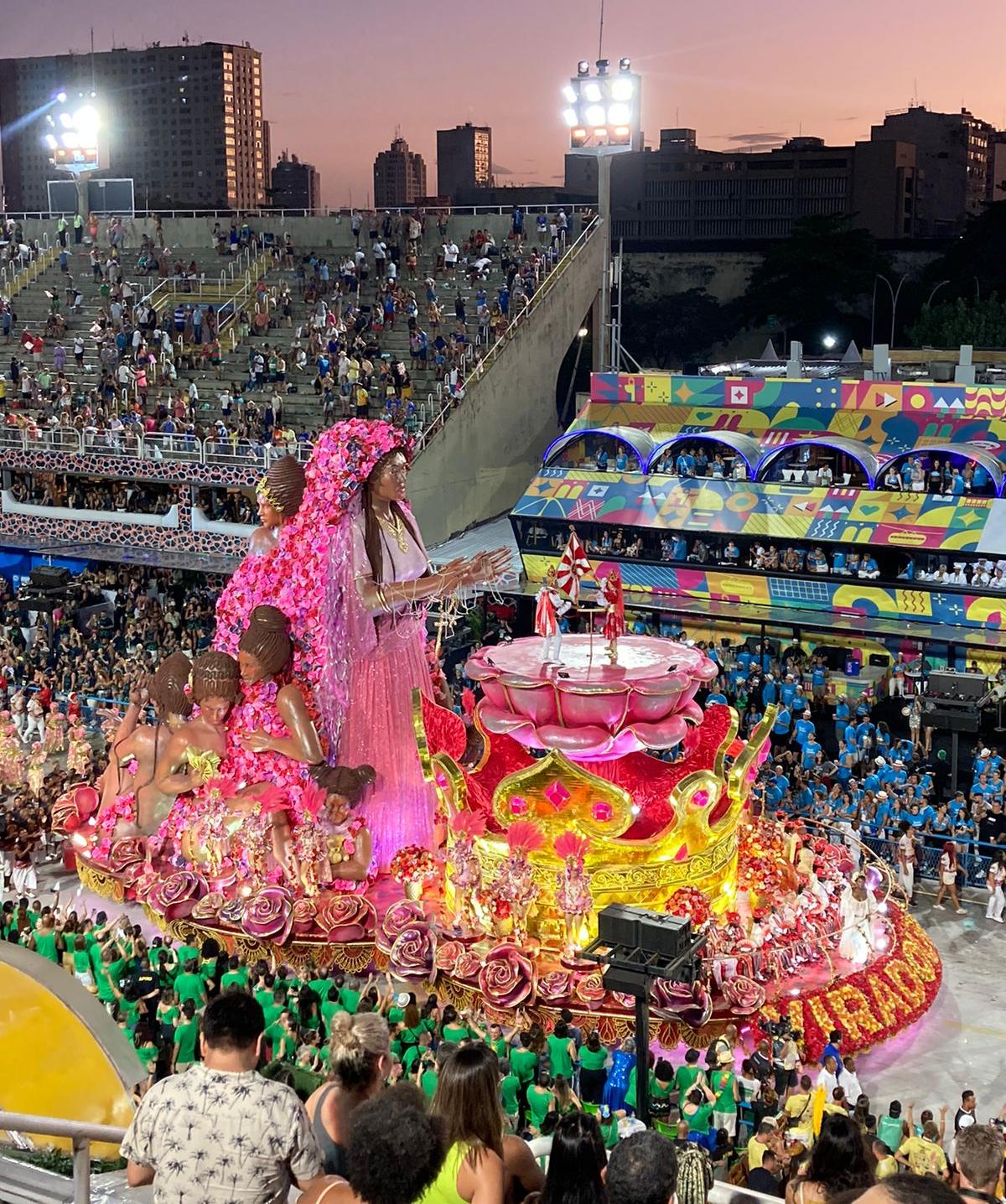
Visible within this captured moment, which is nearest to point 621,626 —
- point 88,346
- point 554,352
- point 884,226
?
point 554,352

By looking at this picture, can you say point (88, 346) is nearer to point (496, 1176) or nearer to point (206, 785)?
point (206, 785)

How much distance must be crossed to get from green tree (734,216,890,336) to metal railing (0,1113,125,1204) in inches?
1695

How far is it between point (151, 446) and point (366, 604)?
1608 centimetres

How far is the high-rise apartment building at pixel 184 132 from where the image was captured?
115062 millimetres

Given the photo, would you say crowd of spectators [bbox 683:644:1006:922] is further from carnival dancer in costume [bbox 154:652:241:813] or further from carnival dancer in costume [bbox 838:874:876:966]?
carnival dancer in costume [bbox 154:652:241:813]

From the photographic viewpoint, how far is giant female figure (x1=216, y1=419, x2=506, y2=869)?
1493 cm

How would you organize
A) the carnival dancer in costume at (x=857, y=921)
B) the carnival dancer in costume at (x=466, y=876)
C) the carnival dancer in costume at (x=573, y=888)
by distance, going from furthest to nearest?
1. the carnival dancer in costume at (x=857, y=921)
2. the carnival dancer in costume at (x=466, y=876)
3. the carnival dancer in costume at (x=573, y=888)

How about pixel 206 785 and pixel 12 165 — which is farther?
pixel 12 165

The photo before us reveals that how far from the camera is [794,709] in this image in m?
21.2

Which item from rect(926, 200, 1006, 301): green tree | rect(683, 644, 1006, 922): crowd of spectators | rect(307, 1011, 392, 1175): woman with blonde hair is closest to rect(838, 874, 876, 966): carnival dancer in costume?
rect(683, 644, 1006, 922): crowd of spectators

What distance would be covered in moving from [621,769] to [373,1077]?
935 cm

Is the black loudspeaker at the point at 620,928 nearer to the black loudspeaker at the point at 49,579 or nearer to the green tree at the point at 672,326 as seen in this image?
the black loudspeaker at the point at 49,579

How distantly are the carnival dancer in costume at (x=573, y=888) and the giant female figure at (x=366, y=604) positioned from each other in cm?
196

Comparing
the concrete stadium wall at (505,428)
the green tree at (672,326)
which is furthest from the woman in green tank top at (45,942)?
the green tree at (672,326)
